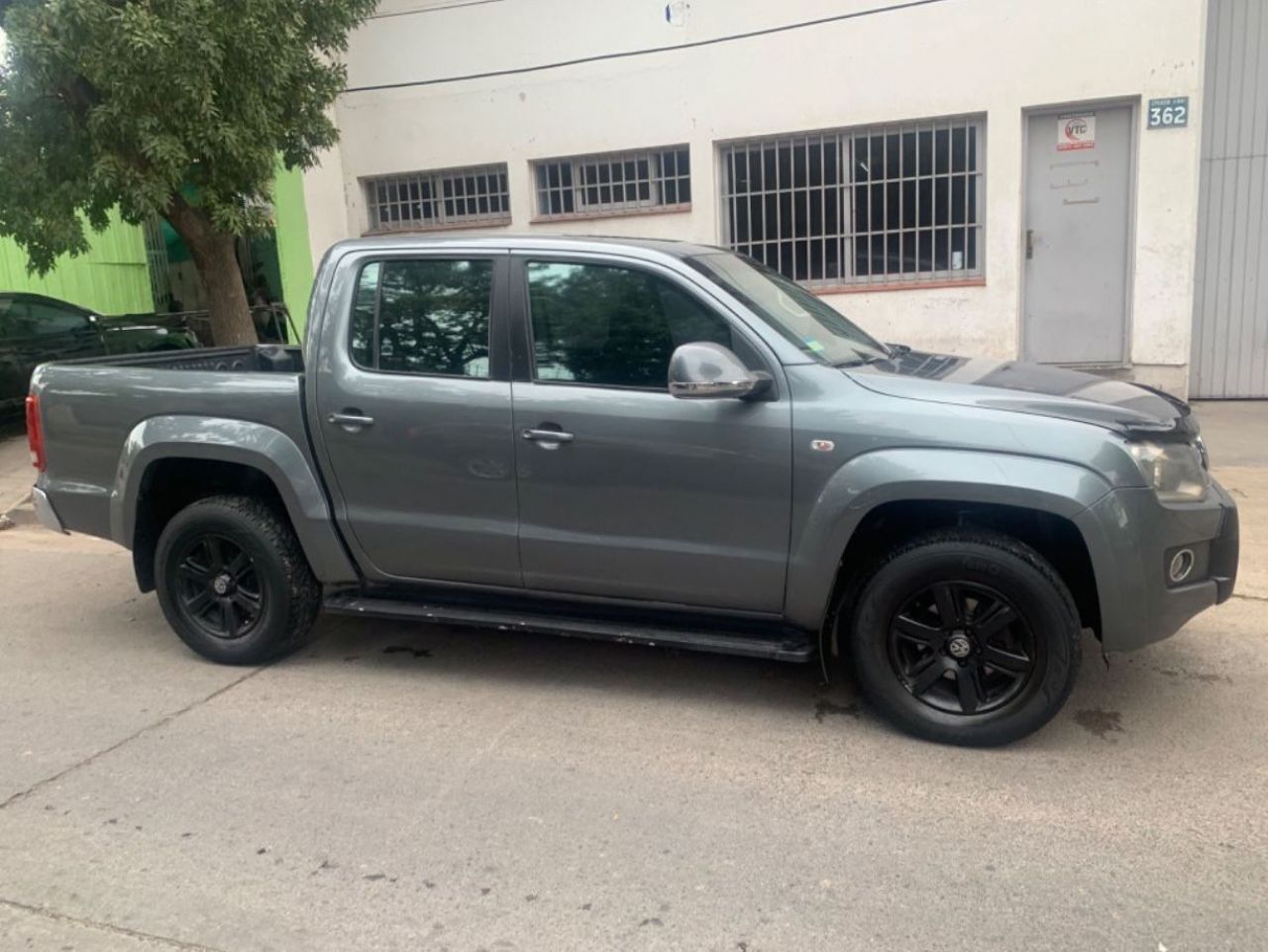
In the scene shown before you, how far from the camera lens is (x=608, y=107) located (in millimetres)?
11023

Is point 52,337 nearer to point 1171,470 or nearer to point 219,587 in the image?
point 219,587

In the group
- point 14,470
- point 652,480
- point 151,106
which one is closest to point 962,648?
point 652,480

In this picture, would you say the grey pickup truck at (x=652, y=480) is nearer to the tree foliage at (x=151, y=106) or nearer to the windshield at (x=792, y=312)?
the windshield at (x=792, y=312)

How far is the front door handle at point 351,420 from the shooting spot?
4402mm

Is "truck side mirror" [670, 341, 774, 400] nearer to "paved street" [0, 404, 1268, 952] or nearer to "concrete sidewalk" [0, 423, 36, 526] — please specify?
"paved street" [0, 404, 1268, 952]

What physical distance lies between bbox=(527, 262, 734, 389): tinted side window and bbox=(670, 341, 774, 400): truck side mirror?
0.87 ft

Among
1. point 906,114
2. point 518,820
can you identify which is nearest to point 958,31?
point 906,114

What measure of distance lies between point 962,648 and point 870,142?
298 inches

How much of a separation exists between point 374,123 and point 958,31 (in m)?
6.48

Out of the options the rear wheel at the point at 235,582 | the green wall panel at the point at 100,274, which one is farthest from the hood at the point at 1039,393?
the green wall panel at the point at 100,274

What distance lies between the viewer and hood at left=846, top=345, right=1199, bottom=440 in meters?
A: 3.65

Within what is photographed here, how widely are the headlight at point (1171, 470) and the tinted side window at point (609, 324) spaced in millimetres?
1521

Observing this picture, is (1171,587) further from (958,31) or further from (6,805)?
(958,31)

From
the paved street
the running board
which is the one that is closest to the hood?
the running board
